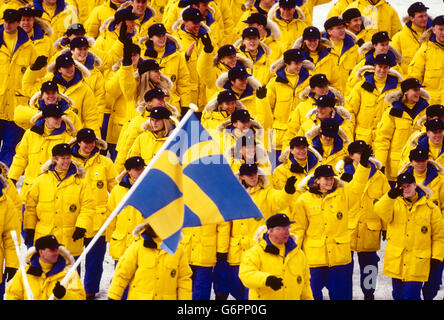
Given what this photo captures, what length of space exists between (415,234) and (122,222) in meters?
3.58

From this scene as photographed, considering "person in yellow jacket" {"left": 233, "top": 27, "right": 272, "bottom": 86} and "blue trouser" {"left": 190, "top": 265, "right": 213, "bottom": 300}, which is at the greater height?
"person in yellow jacket" {"left": 233, "top": 27, "right": 272, "bottom": 86}

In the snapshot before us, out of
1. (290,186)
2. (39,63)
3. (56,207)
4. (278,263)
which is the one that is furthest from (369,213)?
(39,63)

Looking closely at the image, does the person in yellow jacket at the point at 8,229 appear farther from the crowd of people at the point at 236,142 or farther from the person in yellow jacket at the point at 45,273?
the person in yellow jacket at the point at 45,273

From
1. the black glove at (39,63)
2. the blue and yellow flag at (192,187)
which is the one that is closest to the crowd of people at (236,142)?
the black glove at (39,63)

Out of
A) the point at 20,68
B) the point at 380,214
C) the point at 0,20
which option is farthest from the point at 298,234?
the point at 0,20

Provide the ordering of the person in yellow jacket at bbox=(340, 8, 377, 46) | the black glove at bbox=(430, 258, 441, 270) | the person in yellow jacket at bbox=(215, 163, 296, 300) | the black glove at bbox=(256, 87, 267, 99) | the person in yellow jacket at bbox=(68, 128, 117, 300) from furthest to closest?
the person in yellow jacket at bbox=(340, 8, 377, 46)
the black glove at bbox=(256, 87, 267, 99)
the person in yellow jacket at bbox=(68, 128, 117, 300)
the black glove at bbox=(430, 258, 441, 270)
the person in yellow jacket at bbox=(215, 163, 296, 300)

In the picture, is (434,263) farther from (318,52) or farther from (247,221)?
(318,52)

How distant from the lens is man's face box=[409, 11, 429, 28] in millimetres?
21125

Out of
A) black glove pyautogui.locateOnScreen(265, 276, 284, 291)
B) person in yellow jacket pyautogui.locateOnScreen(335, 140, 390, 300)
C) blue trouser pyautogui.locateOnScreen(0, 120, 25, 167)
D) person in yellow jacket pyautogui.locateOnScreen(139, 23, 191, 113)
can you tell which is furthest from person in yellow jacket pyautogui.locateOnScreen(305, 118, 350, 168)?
blue trouser pyautogui.locateOnScreen(0, 120, 25, 167)

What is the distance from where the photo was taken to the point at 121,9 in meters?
20.5

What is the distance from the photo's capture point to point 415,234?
54.0ft

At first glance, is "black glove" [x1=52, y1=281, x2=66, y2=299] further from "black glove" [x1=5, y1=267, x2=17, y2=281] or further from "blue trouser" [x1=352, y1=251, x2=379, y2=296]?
"blue trouser" [x1=352, y1=251, x2=379, y2=296]

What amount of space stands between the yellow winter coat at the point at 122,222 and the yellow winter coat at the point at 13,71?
3857 millimetres
